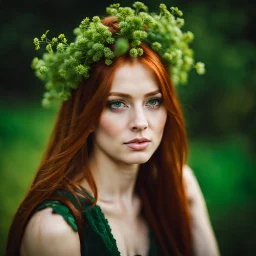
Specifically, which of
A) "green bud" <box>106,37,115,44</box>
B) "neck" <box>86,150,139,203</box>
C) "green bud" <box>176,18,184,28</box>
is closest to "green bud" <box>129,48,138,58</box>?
"green bud" <box>106,37,115,44</box>

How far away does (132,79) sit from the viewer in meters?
1.89

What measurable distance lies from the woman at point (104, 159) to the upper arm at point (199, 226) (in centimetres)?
19

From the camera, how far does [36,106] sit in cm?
561

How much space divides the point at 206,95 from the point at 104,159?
3936 mm

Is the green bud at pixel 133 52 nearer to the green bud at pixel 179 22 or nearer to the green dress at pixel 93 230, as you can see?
the green bud at pixel 179 22

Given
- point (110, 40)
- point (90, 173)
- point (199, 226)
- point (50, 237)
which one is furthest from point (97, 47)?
point (199, 226)

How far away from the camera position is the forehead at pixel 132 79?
188cm

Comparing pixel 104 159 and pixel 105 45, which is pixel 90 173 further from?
pixel 105 45

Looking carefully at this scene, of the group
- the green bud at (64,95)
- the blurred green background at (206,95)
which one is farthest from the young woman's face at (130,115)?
the blurred green background at (206,95)

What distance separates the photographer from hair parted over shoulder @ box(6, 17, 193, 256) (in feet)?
6.32

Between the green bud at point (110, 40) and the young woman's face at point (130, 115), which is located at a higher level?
the green bud at point (110, 40)

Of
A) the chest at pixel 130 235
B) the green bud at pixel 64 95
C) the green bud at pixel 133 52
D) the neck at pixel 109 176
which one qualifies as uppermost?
the green bud at pixel 133 52

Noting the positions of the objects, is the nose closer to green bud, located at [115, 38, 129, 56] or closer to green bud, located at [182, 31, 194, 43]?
green bud, located at [115, 38, 129, 56]

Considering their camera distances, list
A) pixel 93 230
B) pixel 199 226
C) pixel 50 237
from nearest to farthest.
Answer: pixel 50 237 → pixel 93 230 → pixel 199 226
